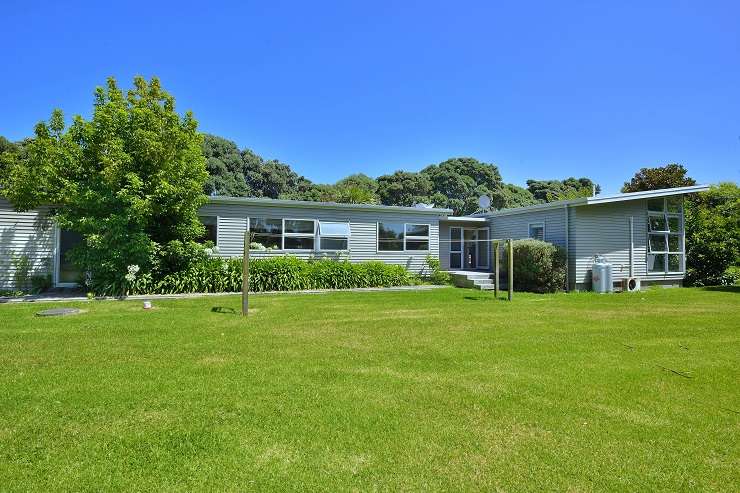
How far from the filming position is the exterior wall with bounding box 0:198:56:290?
1237cm

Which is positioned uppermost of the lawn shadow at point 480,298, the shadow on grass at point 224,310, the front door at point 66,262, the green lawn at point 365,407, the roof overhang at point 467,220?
the roof overhang at point 467,220

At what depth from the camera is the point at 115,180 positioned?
11406 mm

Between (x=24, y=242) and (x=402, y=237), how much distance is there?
1174cm

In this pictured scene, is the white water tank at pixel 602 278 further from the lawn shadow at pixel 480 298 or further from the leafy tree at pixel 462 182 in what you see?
the leafy tree at pixel 462 182

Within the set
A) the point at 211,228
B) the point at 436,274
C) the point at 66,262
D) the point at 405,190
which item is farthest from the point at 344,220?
the point at 405,190

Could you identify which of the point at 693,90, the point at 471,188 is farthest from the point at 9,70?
the point at 471,188

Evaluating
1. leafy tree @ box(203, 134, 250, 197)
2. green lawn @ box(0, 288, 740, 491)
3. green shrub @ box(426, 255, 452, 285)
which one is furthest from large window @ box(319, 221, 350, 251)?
leafy tree @ box(203, 134, 250, 197)

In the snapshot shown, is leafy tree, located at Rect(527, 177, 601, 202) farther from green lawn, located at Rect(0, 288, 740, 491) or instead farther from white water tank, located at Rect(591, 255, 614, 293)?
green lawn, located at Rect(0, 288, 740, 491)

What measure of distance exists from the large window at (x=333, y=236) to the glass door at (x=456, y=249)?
5.42 m

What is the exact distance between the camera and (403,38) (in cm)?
1499

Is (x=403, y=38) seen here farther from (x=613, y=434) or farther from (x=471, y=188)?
(x=471, y=188)

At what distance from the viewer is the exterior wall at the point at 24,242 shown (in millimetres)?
12367

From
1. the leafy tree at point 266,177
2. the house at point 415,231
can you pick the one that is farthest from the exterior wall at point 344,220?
the leafy tree at point 266,177

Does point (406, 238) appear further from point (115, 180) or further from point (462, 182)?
point (462, 182)
